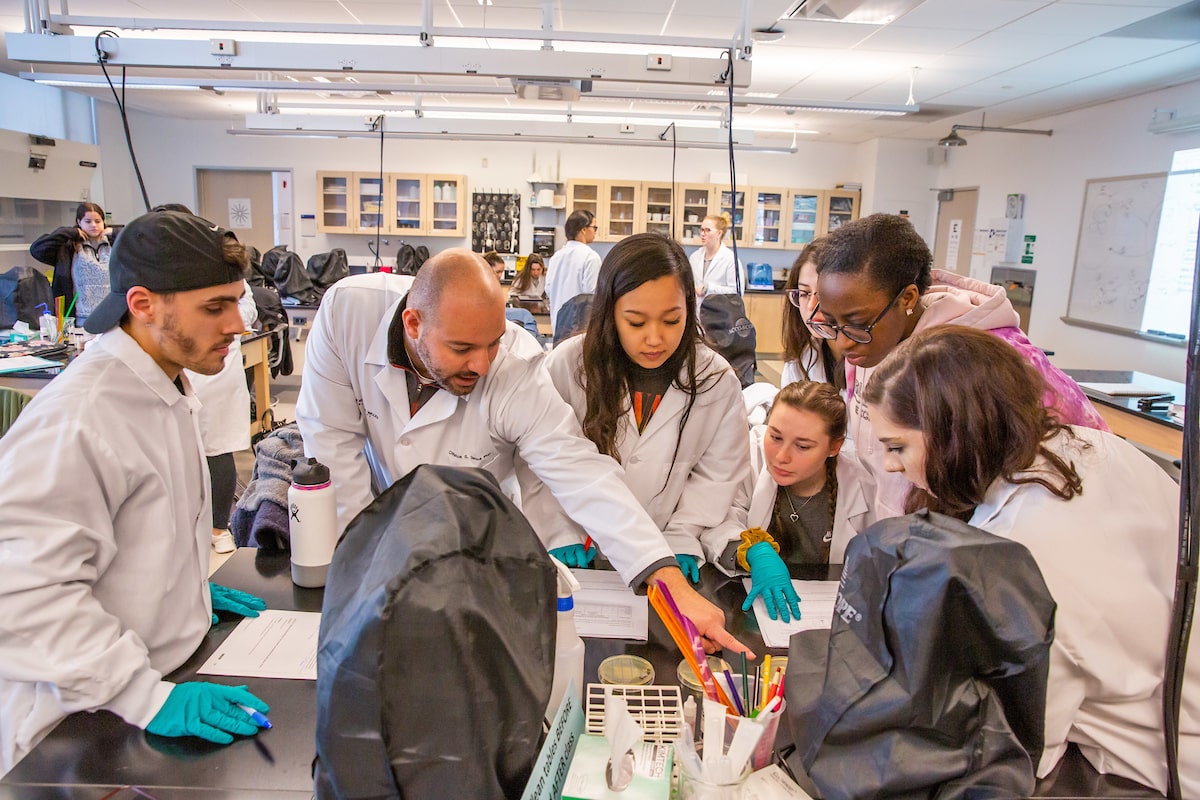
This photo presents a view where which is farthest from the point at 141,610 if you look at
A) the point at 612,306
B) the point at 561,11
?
the point at 561,11

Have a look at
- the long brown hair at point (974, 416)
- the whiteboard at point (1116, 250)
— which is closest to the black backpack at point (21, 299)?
the long brown hair at point (974, 416)

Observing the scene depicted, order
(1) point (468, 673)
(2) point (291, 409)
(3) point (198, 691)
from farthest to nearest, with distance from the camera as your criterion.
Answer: (2) point (291, 409)
(3) point (198, 691)
(1) point (468, 673)

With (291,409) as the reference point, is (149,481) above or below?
above

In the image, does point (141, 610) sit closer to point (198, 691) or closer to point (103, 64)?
point (198, 691)

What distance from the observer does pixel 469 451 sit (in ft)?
5.13

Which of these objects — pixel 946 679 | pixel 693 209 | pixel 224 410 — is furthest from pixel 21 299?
pixel 693 209

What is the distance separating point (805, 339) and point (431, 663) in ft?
5.55

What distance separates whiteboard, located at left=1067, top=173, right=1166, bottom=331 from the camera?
5.02 m

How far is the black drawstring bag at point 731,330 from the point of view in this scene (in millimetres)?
3090

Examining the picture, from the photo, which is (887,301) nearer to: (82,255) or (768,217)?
(82,255)

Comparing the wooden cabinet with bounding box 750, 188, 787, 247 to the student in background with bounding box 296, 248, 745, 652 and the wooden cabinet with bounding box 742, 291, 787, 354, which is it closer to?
the wooden cabinet with bounding box 742, 291, 787, 354

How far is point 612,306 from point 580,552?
525 mm

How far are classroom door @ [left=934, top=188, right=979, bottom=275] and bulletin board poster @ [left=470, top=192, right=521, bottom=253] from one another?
Answer: 4.60 meters

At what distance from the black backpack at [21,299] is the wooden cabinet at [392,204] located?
3.86 metres
